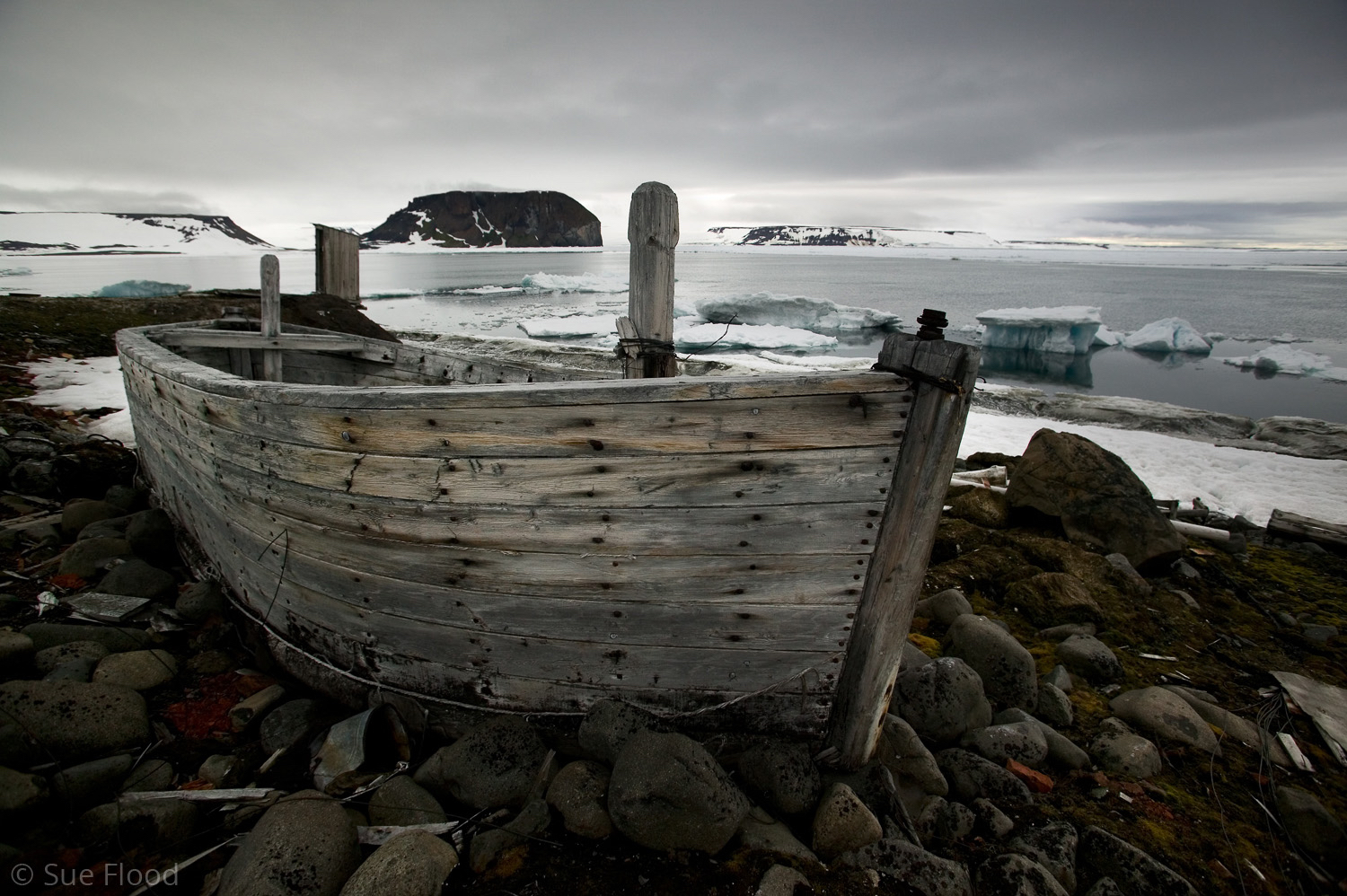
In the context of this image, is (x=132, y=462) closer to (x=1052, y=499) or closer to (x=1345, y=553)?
(x=1052, y=499)

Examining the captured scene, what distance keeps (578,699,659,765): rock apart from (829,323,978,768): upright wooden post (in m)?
0.80

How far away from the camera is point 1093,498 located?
18.8 ft

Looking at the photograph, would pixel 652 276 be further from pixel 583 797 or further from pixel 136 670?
pixel 136 670

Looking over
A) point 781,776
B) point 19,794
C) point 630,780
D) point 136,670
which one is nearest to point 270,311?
point 136,670

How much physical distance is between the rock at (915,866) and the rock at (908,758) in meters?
0.42

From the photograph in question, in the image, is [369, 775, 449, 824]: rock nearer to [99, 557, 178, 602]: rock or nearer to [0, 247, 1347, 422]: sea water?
[99, 557, 178, 602]: rock

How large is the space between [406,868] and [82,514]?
4.89m

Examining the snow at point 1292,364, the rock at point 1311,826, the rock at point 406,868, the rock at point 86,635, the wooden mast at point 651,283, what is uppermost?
the wooden mast at point 651,283

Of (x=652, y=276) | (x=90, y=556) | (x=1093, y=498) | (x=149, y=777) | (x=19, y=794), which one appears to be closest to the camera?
(x=19, y=794)

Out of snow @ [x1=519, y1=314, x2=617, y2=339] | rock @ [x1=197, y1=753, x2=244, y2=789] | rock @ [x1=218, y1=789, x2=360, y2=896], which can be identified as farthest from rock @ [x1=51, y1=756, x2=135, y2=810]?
snow @ [x1=519, y1=314, x2=617, y2=339]

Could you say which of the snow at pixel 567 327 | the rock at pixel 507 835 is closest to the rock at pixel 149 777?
the rock at pixel 507 835

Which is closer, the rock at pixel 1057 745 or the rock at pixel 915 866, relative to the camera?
the rock at pixel 915 866

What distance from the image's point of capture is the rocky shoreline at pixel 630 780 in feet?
7.31

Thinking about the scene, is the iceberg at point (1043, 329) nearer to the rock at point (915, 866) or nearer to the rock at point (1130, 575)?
the rock at point (1130, 575)
